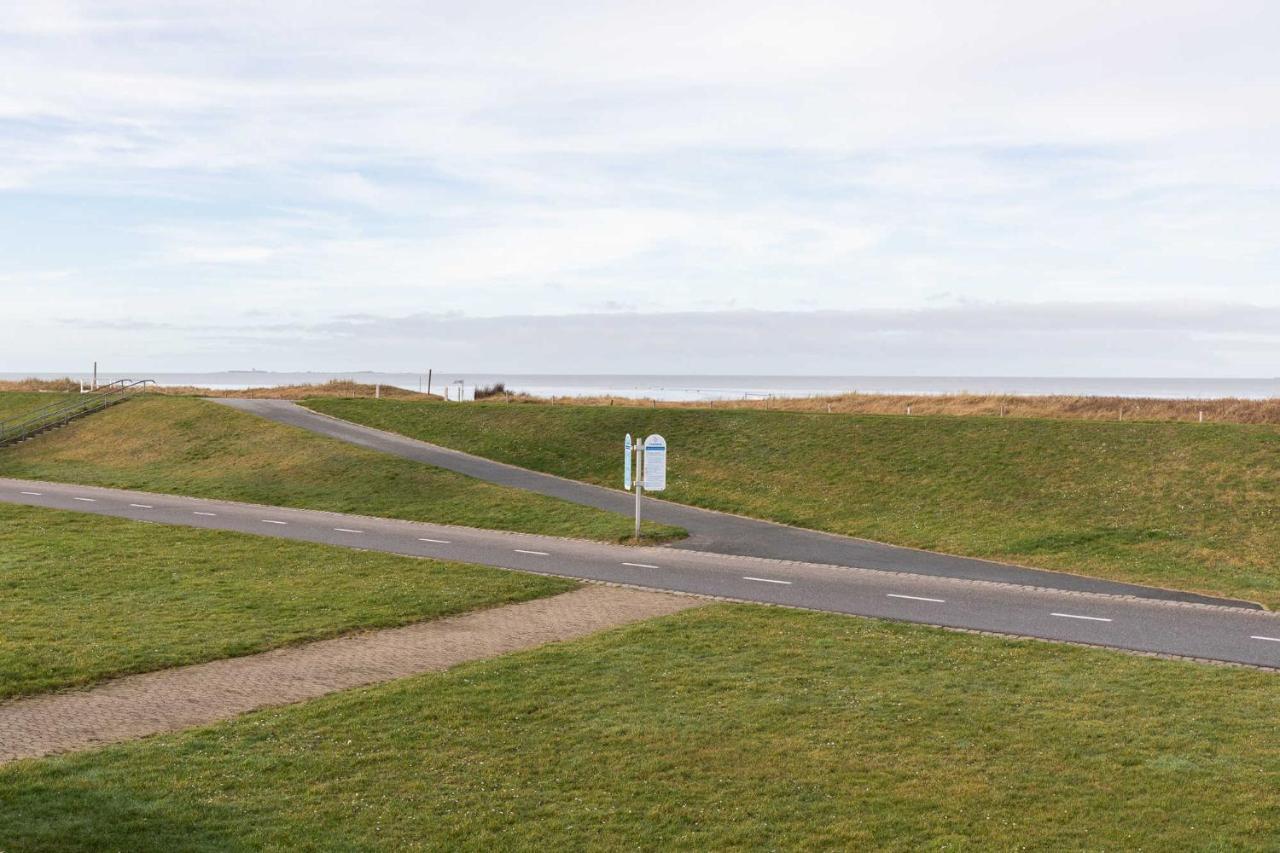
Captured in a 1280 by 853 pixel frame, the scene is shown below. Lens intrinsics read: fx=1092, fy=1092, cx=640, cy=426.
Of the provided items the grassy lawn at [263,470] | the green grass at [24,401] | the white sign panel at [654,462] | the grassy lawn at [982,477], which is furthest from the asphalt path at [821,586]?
the green grass at [24,401]

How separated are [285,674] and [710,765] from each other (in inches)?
254

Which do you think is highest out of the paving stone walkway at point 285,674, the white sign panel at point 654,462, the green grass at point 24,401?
the green grass at point 24,401

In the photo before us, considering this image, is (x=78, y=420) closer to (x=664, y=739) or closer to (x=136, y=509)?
(x=136, y=509)

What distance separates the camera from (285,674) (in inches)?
577

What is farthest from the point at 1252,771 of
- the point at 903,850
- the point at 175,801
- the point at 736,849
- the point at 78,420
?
the point at 78,420

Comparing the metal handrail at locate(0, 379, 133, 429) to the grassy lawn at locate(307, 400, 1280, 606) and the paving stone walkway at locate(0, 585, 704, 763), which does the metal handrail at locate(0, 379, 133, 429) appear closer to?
the grassy lawn at locate(307, 400, 1280, 606)

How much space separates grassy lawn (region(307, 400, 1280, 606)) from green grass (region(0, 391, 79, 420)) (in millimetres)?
23250

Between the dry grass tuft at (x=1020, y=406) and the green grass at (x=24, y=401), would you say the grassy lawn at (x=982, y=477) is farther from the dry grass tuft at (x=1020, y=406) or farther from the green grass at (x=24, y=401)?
the green grass at (x=24, y=401)

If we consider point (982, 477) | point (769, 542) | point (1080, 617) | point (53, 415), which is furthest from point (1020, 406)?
point (53, 415)

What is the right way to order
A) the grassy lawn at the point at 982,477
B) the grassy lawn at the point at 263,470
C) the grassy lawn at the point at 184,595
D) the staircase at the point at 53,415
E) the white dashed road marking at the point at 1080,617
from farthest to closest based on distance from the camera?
the staircase at the point at 53,415
the grassy lawn at the point at 263,470
the grassy lawn at the point at 982,477
the white dashed road marking at the point at 1080,617
the grassy lawn at the point at 184,595

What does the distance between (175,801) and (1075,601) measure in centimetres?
1588

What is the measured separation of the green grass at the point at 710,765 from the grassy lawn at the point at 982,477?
10.1 meters

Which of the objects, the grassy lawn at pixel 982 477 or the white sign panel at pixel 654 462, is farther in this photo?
the white sign panel at pixel 654 462

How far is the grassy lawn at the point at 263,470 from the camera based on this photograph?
29828 mm
